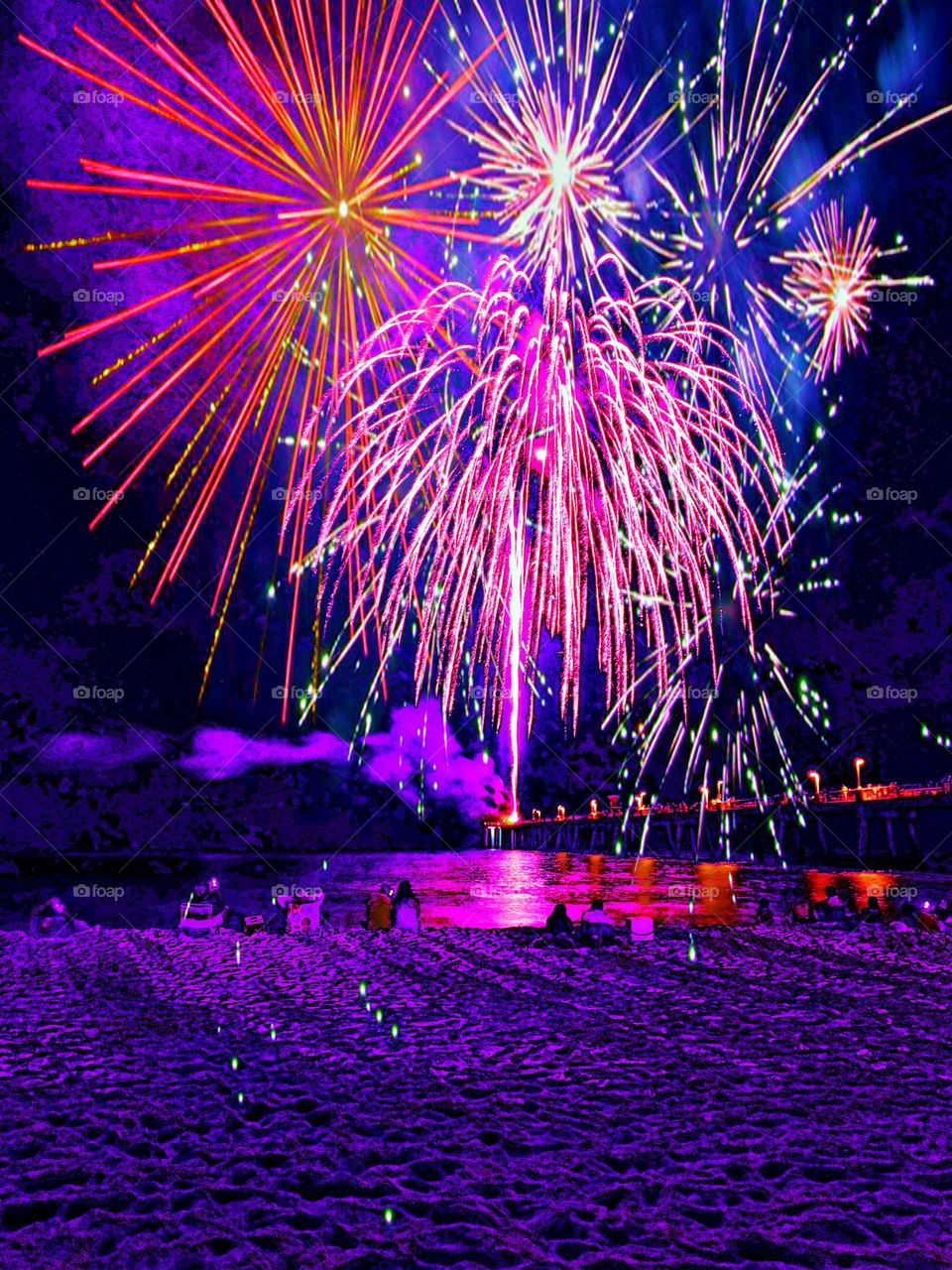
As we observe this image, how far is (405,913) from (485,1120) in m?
17.2

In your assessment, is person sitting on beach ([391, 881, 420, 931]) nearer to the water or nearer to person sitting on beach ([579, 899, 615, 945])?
the water

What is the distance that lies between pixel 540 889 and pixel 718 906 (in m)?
19.8

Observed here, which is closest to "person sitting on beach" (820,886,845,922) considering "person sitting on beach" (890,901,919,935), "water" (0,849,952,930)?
"person sitting on beach" (890,901,919,935)

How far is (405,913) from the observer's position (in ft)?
83.4

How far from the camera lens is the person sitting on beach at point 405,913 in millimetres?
25078

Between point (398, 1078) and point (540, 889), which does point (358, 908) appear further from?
point (398, 1078)

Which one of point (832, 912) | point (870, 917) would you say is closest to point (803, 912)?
point (832, 912)

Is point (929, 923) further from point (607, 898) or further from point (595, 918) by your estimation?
point (607, 898)

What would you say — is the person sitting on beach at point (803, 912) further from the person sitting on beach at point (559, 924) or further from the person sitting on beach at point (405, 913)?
the person sitting on beach at point (405, 913)

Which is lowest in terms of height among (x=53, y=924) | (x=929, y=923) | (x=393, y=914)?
(x=53, y=924)

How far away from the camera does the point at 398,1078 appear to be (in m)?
10.2

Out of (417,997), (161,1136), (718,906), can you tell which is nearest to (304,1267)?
(161,1136)

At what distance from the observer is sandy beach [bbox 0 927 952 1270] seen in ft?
20.2

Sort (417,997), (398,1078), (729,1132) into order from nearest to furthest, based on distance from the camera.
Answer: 1. (729,1132)
2. (398,1078)
3. (417,997)
